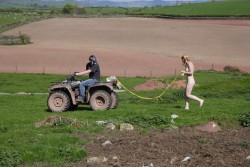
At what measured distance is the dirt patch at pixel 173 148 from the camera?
12.5 meters

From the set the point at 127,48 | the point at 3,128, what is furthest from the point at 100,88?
the point at 127,48

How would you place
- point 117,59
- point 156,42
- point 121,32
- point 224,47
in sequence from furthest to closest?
point 121,32 < point 156,42 < point 224,47 < point 117,59

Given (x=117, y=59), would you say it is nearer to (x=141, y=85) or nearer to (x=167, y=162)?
(x=141, y=85)

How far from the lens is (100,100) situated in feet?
70.7

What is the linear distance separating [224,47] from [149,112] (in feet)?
230

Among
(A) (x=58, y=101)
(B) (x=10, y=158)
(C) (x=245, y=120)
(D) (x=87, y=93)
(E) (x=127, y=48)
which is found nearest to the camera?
(B) (x=10, y=158)

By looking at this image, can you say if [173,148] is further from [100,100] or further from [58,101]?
[58,101]

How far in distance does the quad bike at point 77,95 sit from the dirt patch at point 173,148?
221 inches

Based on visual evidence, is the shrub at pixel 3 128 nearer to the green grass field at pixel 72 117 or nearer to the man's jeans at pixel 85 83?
the green grass field at pixel 72 117

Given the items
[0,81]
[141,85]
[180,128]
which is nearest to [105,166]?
[180,128]

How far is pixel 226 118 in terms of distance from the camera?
1789 centimetres

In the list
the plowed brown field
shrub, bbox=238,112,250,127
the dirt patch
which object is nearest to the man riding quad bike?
the dirt patch

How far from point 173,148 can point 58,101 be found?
9.43 m

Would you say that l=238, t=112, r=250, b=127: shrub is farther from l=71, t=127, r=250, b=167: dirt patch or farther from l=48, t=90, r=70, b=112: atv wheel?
l=48, t=90, r=70, b=112: atv wheel
